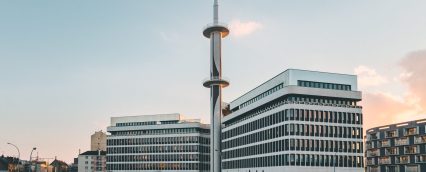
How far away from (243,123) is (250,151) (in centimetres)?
862

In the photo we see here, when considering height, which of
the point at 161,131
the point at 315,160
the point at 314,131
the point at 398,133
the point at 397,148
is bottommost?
the point at 315,160

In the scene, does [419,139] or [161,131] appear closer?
[419,139]

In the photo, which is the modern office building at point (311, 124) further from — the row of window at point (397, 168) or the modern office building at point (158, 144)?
the modern office building at point (158, 144)

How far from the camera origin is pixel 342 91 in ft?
372

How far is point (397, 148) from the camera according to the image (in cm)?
16888

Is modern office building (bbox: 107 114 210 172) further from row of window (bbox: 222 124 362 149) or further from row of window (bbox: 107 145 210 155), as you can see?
row of window (bbox: 222 124 362 149)

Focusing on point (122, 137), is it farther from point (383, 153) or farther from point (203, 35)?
point (383, 153)

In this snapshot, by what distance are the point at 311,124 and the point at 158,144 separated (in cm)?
9050

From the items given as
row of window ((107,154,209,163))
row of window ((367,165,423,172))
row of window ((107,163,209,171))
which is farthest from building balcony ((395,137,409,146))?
row of window ((107,163,209,171))

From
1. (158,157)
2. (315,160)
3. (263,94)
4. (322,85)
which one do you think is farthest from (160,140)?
(315,160)

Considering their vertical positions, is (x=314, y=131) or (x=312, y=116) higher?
(x=312, y=116)

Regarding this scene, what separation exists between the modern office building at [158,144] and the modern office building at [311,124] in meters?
63.7

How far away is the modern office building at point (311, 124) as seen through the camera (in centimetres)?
10738

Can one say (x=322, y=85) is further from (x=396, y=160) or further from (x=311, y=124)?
(x=396, y=160)
